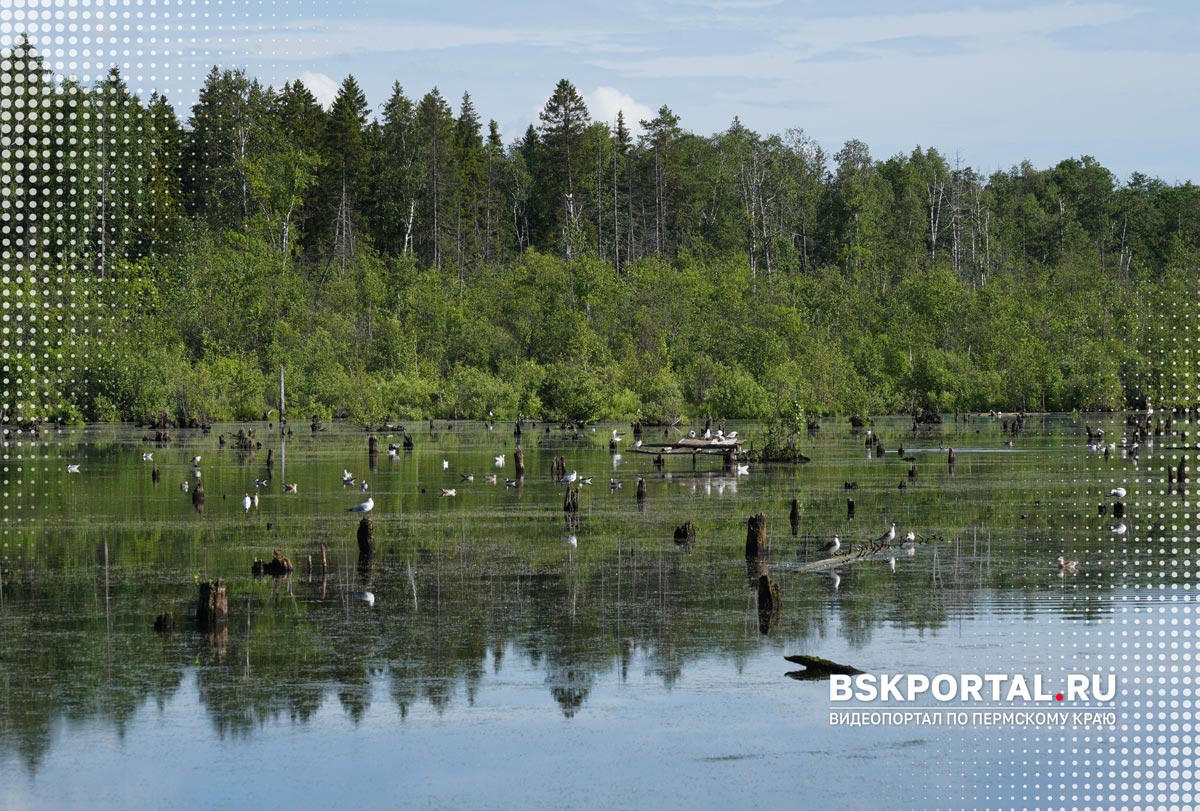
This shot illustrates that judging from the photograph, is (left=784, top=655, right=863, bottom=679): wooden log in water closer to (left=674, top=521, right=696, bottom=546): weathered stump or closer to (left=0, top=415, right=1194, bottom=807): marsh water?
(left=0, top=415, right=1194, bottom=807): marsh water

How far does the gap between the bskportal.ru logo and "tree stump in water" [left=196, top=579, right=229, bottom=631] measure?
936 centimetres

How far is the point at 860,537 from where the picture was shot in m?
31.8

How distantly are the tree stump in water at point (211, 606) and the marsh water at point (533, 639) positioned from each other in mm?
255

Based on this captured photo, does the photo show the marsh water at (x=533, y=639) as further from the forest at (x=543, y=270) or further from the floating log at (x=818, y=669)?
the forest at (x=543, y=270)

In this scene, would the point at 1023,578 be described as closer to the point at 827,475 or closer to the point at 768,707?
the point at 768,707

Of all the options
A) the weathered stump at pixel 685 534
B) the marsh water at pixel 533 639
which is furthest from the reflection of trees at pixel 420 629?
the weathered stump at pixel 685 534

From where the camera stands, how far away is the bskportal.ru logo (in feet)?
59.8

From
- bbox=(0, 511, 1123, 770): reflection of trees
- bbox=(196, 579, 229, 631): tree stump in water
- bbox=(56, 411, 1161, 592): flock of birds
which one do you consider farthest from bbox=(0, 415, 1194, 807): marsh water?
bbox=(56, 411, 1161, 592): flock of birds

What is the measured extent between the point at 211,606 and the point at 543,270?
290 ft

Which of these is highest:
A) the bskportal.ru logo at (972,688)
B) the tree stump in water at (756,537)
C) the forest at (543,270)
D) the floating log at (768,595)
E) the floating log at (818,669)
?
the forest at (543,270)

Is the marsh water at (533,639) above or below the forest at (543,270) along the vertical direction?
below

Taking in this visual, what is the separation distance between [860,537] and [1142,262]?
125565 mm

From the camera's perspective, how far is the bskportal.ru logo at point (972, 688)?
18.2 meters

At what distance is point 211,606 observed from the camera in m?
22.2
